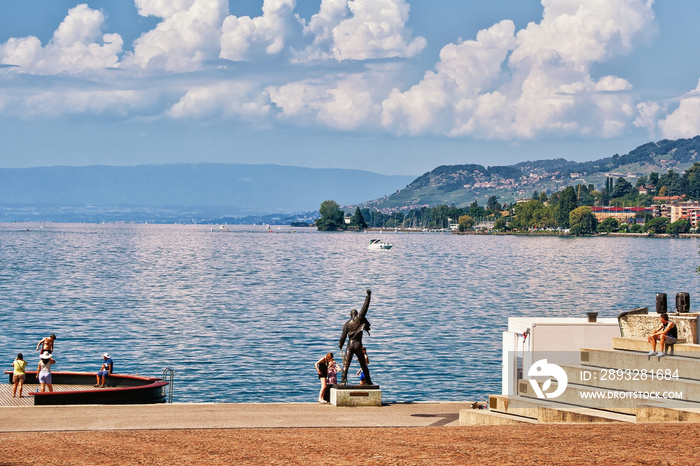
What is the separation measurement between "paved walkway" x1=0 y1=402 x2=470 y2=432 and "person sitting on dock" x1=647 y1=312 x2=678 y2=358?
510cm

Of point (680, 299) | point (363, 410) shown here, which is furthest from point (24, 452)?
point (680, 299)

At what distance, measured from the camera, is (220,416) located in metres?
23.9

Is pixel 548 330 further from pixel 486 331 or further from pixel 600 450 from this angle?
pixel 486 331

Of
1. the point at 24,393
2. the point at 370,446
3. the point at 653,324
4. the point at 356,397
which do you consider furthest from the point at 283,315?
the point at 370,446

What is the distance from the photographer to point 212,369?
48500 millimetres

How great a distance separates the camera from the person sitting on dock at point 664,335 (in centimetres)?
2300

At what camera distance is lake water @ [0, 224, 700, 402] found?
153 ft

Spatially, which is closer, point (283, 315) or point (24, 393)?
point (24, 393)

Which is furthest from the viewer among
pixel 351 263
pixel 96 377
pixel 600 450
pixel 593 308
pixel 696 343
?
pixel 351 263

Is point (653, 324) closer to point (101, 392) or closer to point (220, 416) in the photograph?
point (220, 416)

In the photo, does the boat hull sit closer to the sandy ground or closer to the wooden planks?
the wooden planks

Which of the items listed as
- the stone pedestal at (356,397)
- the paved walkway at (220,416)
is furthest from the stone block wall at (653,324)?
the stone pedestal at (356,397)

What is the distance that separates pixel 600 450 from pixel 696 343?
983 centimetres

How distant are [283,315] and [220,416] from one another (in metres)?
54.7
